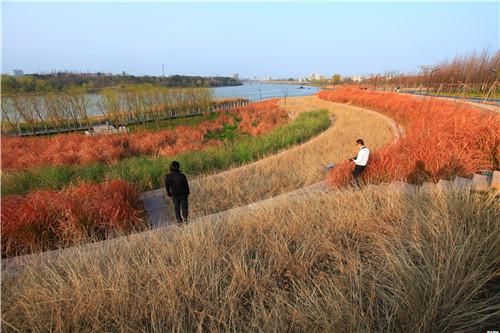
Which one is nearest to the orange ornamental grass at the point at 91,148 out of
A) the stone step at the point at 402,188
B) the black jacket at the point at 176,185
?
the black jacket at the point at 176,185

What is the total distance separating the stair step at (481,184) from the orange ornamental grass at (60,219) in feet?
19.9

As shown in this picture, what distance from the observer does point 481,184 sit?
4.26 meters

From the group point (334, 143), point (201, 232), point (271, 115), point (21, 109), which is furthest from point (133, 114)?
point (201, 232)

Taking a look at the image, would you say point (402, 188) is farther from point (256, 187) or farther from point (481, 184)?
point (256, 187)

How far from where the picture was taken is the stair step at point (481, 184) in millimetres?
4109

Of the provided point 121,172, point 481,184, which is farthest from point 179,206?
point 481,184

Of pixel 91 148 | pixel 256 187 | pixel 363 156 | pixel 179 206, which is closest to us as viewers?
pixel 179 206

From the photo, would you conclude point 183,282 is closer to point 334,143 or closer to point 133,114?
point 334,143

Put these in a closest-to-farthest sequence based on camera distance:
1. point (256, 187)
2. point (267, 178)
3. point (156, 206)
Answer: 1. point (156, 206)
2. point (256, 187)
3. point (267, 178)

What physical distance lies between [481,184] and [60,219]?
25.7 ft

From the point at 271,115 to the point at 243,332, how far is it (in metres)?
31.4

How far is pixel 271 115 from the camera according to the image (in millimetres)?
32250

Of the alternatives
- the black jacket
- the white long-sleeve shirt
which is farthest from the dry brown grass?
the white long-sleeve shirt

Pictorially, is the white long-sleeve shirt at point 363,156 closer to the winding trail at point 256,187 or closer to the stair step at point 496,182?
the winding trail at point 256,187
